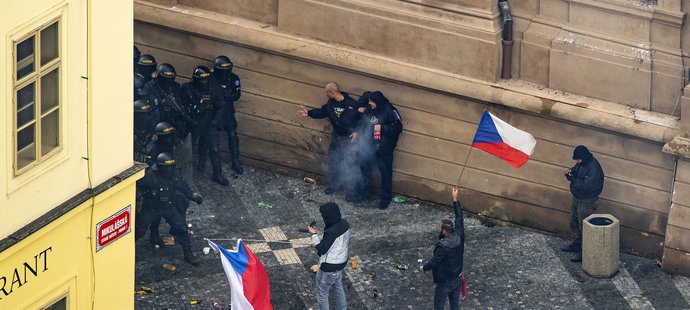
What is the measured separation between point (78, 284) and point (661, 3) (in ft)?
30.5

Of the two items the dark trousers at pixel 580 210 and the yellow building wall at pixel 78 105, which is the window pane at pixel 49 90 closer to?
the yellow building wall at pixel 78 105

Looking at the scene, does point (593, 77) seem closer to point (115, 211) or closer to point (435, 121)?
point (435, 121)

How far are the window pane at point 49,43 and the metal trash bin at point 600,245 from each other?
29.9 feet

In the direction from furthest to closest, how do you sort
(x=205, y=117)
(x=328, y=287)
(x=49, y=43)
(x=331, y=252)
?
(x=205, y=117), (x=328, y=287), (x=331, y=252), (x=49, y=43)

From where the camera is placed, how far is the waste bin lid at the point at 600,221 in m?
26.9

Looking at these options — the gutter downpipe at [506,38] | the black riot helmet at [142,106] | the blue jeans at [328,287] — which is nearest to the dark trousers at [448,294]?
the blue jeans at [328,287]

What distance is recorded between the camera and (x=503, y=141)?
Result: 86.5 ft

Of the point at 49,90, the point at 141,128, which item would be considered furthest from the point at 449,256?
the point at 49,90

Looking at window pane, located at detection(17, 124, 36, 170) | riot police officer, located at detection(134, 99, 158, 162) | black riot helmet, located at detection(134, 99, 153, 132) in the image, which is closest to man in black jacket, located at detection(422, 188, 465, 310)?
riot police officer, located at detection(134, 99, 158, 162)

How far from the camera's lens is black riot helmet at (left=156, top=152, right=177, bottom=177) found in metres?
26.0

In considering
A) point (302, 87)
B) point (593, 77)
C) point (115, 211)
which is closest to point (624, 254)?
point (593, 77)

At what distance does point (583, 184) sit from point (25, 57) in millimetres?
9581

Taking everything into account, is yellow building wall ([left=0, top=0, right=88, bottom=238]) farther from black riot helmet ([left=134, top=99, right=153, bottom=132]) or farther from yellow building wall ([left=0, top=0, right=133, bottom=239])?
black riot helmet ([left=134, top=99, right=153, bottom=132])

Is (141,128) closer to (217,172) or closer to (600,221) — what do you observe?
(217,172)
